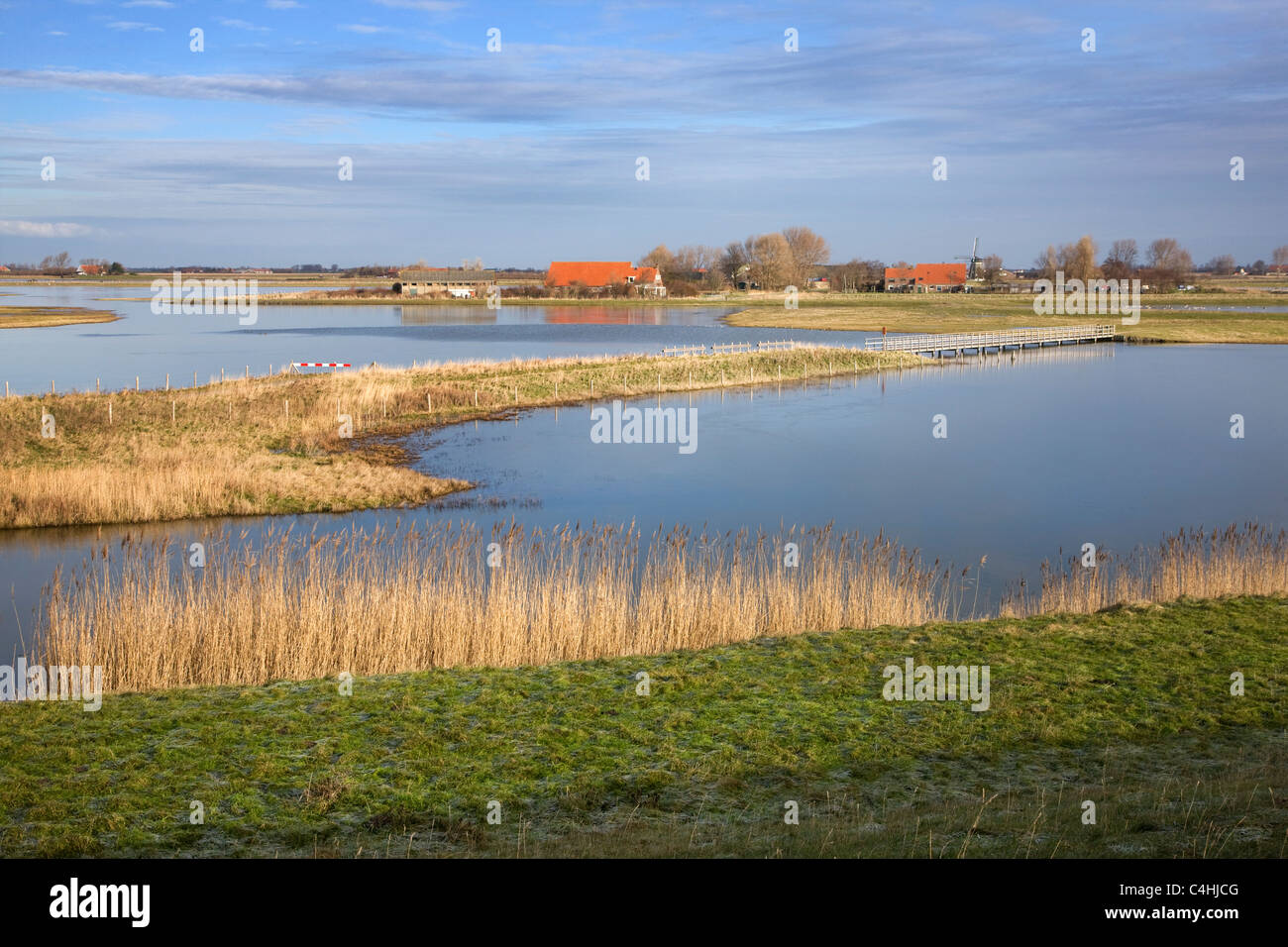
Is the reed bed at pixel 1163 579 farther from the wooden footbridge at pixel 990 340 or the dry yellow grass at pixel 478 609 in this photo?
the wooden footbridge at pixel 990 340

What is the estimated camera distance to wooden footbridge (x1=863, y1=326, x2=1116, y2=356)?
59.1 metres

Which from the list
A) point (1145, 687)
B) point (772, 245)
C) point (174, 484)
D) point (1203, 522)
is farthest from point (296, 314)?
point (1145, 687)

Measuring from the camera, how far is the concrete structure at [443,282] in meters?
142

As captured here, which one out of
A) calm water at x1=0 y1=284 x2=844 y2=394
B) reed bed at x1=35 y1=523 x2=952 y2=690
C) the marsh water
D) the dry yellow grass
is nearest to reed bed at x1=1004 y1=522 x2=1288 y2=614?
the dry yellow grass

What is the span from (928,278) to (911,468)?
12779 cm

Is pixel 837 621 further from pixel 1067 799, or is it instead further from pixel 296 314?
pixel 296 314

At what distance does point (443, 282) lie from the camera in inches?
5930

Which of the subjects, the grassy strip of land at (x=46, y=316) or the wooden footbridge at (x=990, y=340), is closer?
the wooden footbridge at (x=990, y=340)

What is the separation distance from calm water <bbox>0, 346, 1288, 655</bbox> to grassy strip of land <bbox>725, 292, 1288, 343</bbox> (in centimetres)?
3081

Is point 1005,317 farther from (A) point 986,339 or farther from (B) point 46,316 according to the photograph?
(B) point 46,316

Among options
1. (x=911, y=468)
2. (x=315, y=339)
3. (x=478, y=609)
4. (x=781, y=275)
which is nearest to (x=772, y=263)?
(x=781, y=275)

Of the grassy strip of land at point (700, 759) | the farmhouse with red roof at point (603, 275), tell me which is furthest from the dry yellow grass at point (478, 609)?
the farmhouse with red roof at point (603, 275)

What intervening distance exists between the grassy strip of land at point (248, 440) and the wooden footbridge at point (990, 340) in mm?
23054
